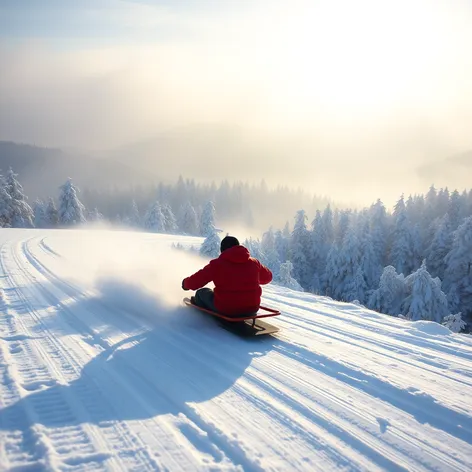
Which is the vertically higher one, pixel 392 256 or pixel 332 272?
pixel 392 256

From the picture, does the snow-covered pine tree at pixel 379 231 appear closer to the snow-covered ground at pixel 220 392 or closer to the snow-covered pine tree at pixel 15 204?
the snow-covered ground at pixel 220 392

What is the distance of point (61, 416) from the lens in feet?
10.6

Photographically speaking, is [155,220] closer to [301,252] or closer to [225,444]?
[301,252]

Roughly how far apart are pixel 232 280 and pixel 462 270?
127 ft

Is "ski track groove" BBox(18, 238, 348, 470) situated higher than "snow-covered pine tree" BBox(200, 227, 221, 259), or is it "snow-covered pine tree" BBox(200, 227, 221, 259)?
"ski track groove" BBox(18, 238, 348, 470)

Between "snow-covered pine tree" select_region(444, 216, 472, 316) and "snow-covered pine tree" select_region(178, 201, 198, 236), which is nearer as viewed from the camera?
"snow-covered pine tree" select_region(444, 216, 472, 316)

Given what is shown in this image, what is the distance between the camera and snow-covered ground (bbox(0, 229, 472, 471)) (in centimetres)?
287

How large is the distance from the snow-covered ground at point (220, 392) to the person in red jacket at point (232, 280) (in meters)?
0.56

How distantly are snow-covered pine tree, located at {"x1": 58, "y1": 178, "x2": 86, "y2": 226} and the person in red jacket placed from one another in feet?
169

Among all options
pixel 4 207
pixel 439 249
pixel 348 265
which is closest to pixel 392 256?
pixel 439 249

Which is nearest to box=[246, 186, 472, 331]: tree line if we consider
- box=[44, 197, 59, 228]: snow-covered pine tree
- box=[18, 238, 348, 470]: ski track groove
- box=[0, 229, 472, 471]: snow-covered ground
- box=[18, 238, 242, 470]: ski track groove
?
box=[18, 238, 242, 470]: ski track groove

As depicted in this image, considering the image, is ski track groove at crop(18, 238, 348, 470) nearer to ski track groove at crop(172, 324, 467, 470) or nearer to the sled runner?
ski track groove at crop(172, 324, 467, 470)

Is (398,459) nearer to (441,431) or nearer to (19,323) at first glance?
(441,431)

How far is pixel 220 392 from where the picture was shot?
3.82 m
